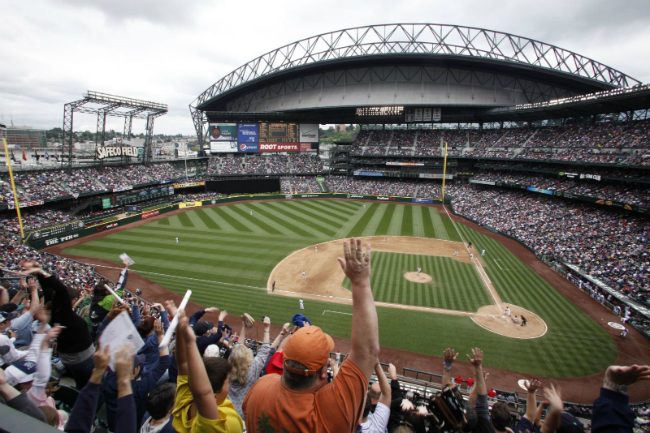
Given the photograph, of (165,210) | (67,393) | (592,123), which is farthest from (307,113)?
(67,393)

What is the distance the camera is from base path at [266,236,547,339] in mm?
20094

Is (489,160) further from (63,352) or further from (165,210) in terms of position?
(63,352)

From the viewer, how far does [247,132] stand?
2704 inches

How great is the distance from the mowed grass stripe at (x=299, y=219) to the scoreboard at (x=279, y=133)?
66.2 feet

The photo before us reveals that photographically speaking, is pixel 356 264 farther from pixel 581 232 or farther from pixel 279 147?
pixel 279 147

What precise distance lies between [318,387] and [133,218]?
162ft

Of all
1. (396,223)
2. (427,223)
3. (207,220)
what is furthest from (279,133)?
(427,223)

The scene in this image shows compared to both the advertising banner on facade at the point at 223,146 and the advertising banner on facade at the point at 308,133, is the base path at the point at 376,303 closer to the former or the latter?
the advertising banner on facade at the point at 308,133

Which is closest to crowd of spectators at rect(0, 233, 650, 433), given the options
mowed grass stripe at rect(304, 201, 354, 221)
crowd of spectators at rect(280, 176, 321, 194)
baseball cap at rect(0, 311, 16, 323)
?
baseball cap at rect(0, 311, 16, 323)

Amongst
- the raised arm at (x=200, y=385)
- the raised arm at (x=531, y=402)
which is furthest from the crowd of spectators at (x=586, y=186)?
the raised arm at (x=200, y=385)

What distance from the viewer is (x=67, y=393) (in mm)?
5289

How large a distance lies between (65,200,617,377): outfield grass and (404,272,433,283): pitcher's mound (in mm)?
990

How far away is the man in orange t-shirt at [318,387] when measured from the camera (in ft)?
7.23

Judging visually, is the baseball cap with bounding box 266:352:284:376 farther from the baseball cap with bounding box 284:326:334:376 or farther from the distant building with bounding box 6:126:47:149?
the distant building with bounding box 6:126:47:149
